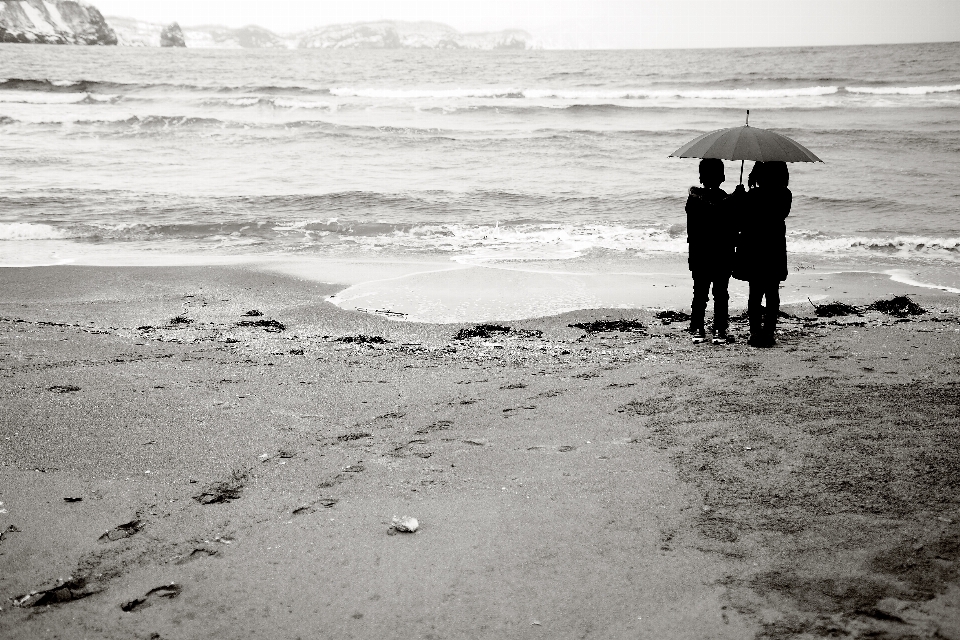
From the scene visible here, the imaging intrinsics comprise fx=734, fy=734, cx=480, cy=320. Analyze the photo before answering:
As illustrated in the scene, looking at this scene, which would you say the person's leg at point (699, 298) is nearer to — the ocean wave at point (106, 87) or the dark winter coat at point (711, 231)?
the dark winter coat at point (711, 231)

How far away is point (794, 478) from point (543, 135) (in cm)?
2200

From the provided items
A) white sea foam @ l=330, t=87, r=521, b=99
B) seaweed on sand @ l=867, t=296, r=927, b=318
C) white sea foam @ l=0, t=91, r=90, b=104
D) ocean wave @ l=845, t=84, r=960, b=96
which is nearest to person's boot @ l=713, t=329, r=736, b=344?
seaweed on sand @ l=867, t=296, r=927, b=318

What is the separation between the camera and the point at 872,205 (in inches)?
578

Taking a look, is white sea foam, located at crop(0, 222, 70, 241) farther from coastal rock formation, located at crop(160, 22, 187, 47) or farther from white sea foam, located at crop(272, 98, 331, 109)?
coastal rock formation, located at crop(160, 22, 187, 47)

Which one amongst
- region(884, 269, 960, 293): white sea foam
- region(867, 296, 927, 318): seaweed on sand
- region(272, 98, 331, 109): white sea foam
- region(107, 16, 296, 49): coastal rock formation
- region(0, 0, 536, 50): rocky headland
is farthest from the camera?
region(107, 16, 296, 49): coastal rock formation

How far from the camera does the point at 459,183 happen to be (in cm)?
1741

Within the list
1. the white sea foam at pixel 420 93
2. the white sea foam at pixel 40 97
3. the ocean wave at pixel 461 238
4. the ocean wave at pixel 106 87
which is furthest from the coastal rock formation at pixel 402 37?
the ocean wave at pixel 461 238

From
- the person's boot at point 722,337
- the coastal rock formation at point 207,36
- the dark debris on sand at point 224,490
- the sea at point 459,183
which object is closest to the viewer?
the dark debris on sand at point 224,490

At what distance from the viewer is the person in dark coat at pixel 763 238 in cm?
600

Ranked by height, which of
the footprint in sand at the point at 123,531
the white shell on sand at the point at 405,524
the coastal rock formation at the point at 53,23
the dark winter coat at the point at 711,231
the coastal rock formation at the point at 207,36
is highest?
the coastal rock formation at the point at 207,36

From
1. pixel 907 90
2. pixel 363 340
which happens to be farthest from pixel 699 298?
pixel 907 90

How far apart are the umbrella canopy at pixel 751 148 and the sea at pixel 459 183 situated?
2561 millimetres

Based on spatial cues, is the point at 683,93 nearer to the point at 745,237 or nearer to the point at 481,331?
the point at 745,237

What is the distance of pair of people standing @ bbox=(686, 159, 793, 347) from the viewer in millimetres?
6027
